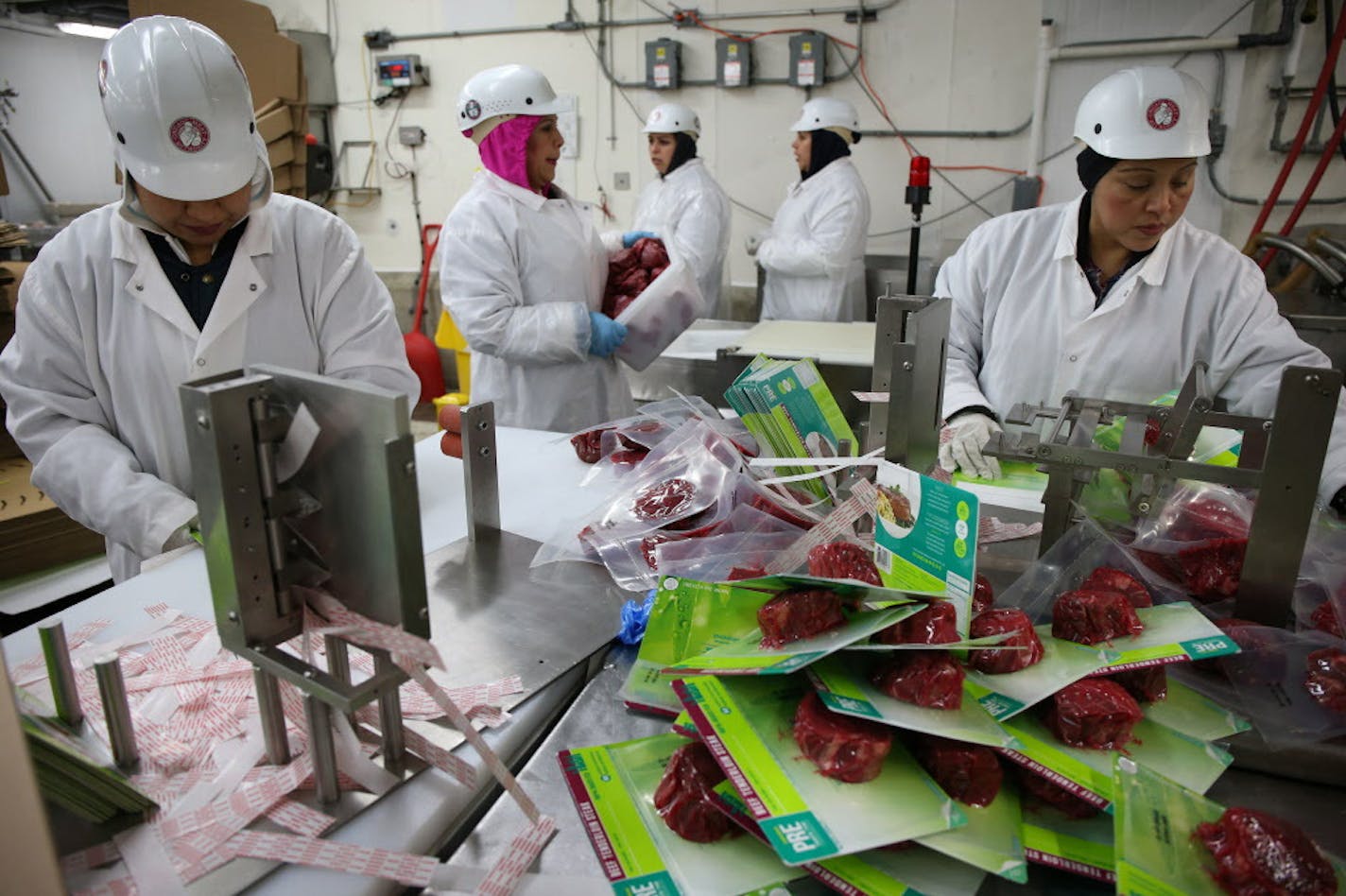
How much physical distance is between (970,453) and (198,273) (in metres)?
1.65

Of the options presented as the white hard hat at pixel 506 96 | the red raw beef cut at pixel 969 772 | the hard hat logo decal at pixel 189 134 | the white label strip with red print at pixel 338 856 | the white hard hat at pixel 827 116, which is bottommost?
the white label strip with red print at pixel 338 856

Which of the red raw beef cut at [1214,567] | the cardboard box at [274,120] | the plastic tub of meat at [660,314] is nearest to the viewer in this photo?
the red raw beef cut at [1214,567]

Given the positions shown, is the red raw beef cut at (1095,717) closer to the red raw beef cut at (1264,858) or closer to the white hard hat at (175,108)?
the red raw beef cut at (1264,858)

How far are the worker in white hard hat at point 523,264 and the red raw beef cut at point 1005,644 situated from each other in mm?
1932

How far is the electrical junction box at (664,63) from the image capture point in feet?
16.4

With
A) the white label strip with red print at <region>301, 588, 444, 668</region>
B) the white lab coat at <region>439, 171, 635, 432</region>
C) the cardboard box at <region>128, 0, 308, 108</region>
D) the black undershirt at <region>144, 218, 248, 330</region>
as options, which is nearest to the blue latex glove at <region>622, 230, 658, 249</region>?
the white lab coat at <region>439, 171, 635, 432</region>

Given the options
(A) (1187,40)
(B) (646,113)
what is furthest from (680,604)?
(B) (646,113)

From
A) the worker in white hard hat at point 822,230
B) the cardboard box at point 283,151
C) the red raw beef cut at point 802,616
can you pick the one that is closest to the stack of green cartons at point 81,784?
the red raw beef cut at point 802,616

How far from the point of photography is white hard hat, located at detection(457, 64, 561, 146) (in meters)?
2.59

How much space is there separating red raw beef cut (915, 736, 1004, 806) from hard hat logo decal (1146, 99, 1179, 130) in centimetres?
156

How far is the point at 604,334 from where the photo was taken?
9.07 ft

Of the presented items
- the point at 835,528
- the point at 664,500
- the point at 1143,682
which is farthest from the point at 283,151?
the point at 1143,682

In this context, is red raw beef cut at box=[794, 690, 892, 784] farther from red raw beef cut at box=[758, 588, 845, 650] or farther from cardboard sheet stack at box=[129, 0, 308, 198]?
cardboard sheet stack at box=[129, 0, 308, 198]

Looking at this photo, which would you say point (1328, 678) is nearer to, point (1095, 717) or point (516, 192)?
point (1095, 717)
